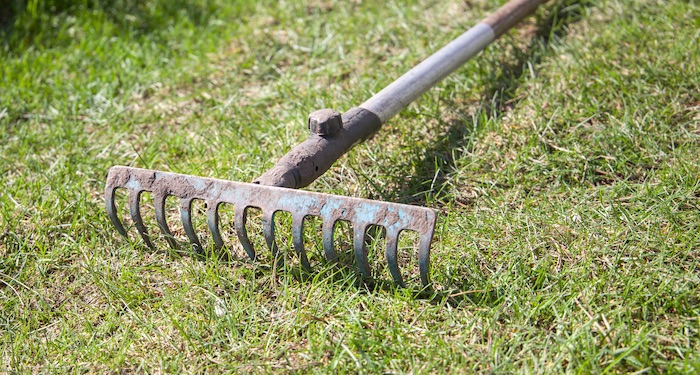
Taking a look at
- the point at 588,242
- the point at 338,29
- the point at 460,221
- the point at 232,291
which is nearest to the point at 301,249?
the point at 232,291

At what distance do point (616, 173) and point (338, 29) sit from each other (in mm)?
1981

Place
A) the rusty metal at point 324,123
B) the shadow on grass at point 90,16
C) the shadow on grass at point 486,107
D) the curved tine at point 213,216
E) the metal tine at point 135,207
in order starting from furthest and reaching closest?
the shadow on grass at point 90,16
the shadow on grass at point 486,107
the rusty metal at point 324,123
the metal tine at point 135,207
the curved tine at point 213,216

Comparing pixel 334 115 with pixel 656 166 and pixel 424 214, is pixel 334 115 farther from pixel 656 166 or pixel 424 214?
pixel 656 166

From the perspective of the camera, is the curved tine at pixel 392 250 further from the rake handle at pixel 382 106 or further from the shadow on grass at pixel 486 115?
the rake handle at pixel 382 106

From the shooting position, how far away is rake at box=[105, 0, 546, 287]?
2273 mm

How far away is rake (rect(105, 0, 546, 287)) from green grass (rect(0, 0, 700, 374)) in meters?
0.15

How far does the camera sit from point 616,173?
2.93m

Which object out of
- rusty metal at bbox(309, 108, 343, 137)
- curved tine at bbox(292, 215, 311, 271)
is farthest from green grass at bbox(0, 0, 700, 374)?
rusty metal at bbox(309, 108, 343, 137)

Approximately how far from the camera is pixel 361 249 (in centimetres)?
233

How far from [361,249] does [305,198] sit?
25cm

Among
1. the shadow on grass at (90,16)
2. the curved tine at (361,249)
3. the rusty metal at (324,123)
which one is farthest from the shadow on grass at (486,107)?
the shadow on grass at (90,16)

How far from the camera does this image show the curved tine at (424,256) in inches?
87.0

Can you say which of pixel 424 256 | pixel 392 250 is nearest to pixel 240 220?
pixel 392 250

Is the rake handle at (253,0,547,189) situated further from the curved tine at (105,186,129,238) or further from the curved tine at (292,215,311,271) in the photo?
the curved tine at (105,186,129,238)
